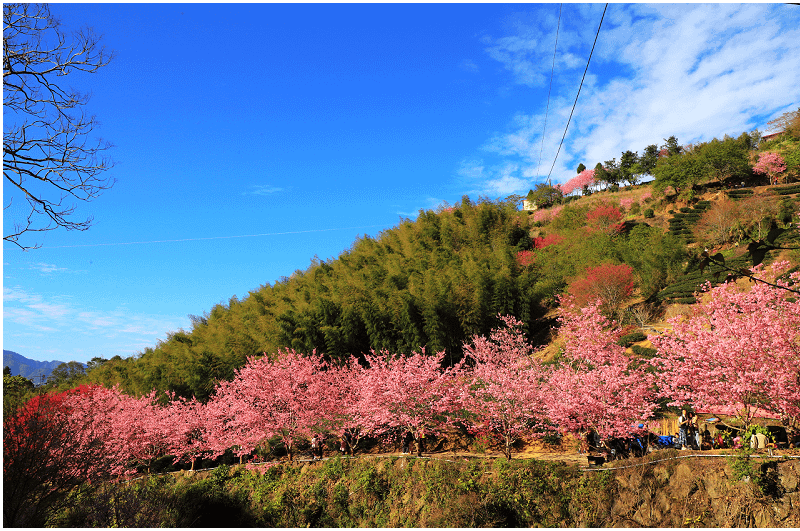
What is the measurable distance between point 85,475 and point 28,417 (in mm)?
1975

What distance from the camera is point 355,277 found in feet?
73.7

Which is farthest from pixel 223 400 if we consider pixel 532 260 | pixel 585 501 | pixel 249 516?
pixel 532 260

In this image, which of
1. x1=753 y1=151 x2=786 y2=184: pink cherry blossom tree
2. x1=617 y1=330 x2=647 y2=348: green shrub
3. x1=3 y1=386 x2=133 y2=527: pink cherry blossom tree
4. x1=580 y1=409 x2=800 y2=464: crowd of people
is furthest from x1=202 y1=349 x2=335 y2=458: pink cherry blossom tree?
x1=753 y1=151 x2=786 y2=184: pink cherry blossom tree

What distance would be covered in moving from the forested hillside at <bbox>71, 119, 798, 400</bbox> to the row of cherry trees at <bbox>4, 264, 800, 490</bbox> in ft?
6.39

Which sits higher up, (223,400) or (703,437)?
(223,400)

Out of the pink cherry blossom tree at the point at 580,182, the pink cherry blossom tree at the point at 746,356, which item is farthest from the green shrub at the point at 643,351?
the pink cherry blossom tree at the point at 580,182

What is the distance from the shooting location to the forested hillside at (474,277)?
1855 cm

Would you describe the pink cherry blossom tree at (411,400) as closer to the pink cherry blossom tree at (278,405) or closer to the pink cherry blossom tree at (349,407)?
the pink cherry blossom tree at (349,407)

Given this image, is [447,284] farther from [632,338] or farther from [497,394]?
[497,394]

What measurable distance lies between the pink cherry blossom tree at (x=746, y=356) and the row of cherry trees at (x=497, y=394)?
23 millimetres

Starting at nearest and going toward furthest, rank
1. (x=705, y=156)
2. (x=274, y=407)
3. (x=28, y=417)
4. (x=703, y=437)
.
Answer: (x=28, y=417)
(x=703, y=437)
(x=274, y=407)
(x=705, y=156)

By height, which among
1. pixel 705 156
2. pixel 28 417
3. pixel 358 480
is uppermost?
pixel 705 156

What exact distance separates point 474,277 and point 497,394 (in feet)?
29.0

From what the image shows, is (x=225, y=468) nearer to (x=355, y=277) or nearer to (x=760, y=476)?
(x=355, y=277)
